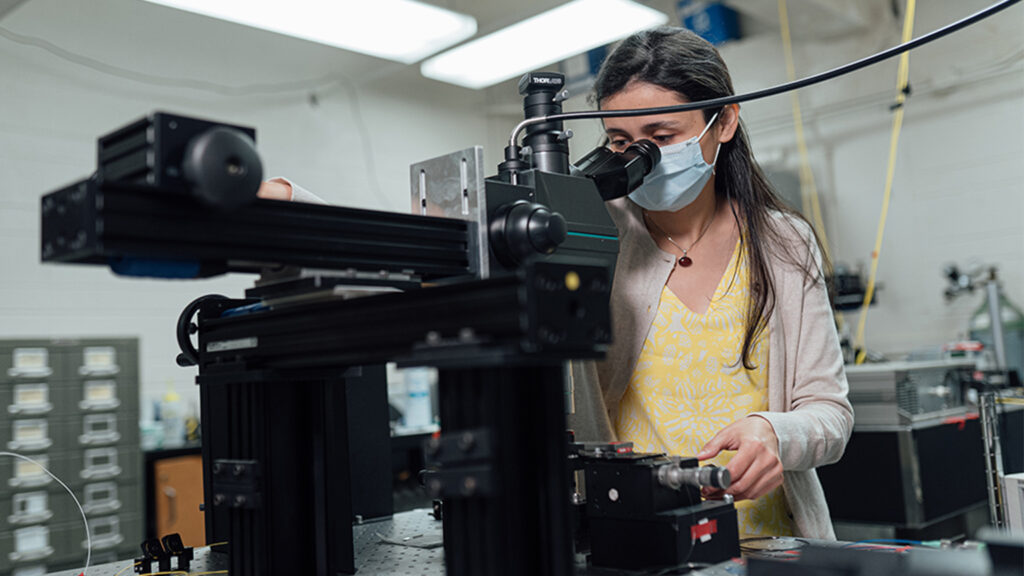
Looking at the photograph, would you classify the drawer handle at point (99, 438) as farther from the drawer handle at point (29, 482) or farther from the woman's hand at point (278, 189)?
the woman's hand at point (278, 189)

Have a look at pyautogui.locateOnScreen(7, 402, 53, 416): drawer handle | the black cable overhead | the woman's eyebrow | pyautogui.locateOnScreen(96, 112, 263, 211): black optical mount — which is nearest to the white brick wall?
pyautogui.locateOnScreen(7, 402, 53, 416): drawer handle

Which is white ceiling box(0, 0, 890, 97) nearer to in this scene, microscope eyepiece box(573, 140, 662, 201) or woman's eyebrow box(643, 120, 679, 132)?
woman's eyebrow box(643, 120, 679, 132)

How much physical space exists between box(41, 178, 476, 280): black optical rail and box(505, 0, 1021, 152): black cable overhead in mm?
184

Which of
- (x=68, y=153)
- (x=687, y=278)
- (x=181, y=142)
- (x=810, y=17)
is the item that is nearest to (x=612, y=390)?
(x=687, y=278)

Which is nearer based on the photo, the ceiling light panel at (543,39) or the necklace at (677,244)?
the necklace at (677,244)

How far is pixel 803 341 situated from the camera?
3.65 feet

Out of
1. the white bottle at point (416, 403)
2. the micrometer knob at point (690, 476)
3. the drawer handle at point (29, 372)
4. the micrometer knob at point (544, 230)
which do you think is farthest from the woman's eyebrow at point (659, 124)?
the drawer handle at point (29, 372)

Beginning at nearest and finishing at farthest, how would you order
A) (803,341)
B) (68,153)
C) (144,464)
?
(803,341), (144,464), (68,153)

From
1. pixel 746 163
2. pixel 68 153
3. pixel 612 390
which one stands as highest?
pixel 68 153

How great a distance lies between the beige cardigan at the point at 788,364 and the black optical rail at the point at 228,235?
0.48 m

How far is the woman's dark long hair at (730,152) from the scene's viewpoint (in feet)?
3.74

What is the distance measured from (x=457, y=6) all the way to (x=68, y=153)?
6.85ft

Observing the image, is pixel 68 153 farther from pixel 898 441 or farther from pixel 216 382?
pixel 898 441

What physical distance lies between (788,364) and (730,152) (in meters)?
0.36
